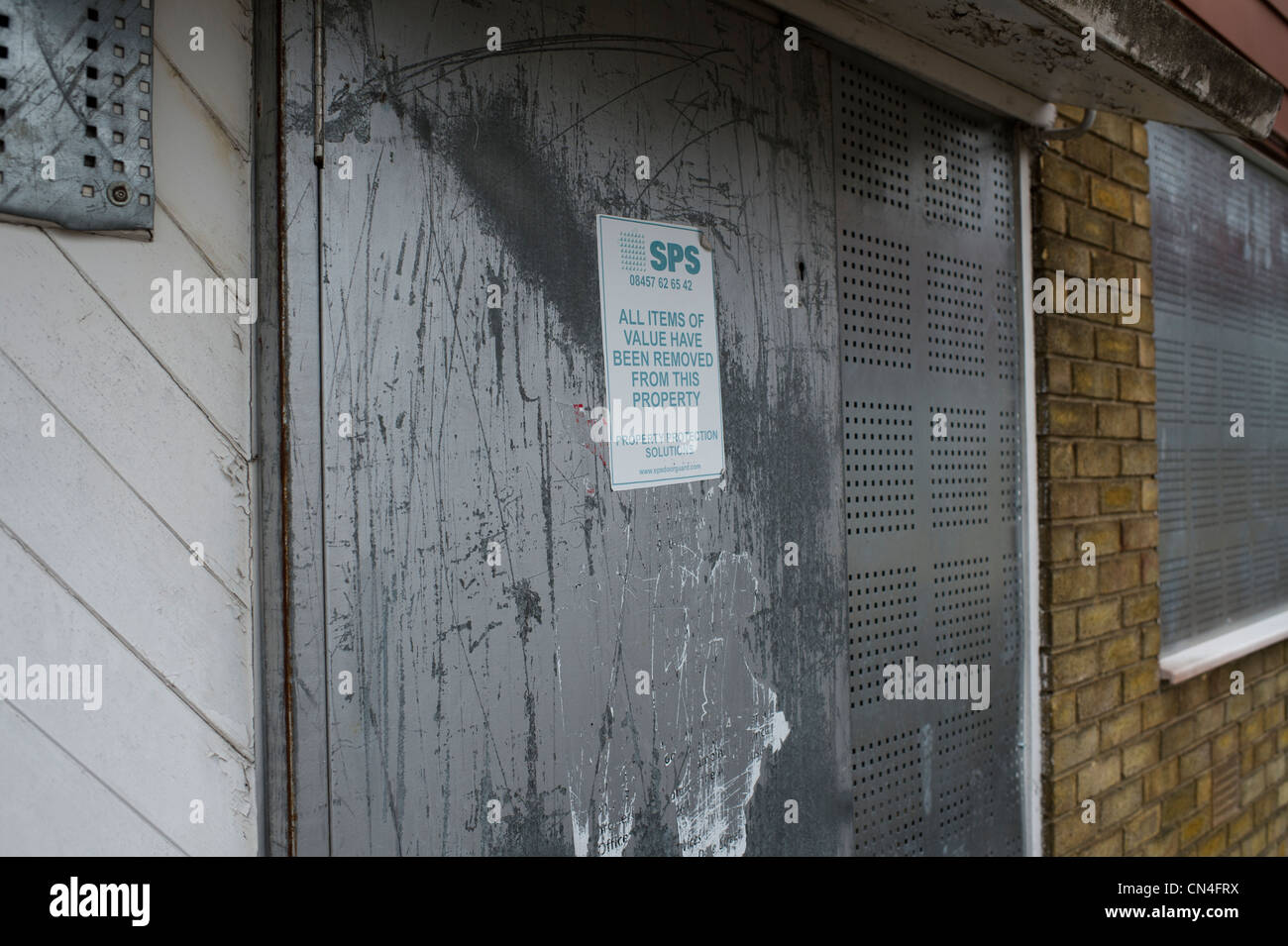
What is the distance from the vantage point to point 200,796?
1.58m

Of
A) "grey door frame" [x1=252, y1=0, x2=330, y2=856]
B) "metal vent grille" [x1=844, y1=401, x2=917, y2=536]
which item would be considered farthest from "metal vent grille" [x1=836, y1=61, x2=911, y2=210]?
"grey door frame" [x1=252, y1=0, x2=330, y2=856]

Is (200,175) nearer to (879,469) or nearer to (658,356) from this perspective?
(658,356)

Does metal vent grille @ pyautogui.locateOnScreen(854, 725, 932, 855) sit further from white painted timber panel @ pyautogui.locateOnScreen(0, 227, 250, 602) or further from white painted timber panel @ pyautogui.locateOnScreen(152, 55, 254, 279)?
white painted timber panel @ pyautogui.locateOnScreen(152, 55, 254, 279)

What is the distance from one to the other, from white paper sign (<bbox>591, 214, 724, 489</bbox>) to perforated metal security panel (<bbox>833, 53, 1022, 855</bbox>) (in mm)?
536

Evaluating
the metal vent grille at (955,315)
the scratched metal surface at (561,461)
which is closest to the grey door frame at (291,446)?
the scratched metal surface at (561,461)

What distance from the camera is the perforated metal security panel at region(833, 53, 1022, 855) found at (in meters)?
2.54

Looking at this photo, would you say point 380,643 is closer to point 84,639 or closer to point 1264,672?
point 84,639

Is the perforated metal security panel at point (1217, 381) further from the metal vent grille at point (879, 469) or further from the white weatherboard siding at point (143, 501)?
the white weatherboard siding at point (143, 501)

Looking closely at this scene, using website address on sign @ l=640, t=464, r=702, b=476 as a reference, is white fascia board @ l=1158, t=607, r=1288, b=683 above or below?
below

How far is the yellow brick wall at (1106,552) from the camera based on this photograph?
10.2ft

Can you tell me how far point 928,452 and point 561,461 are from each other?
1.34 meters

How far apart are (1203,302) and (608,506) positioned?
3.47 metres
